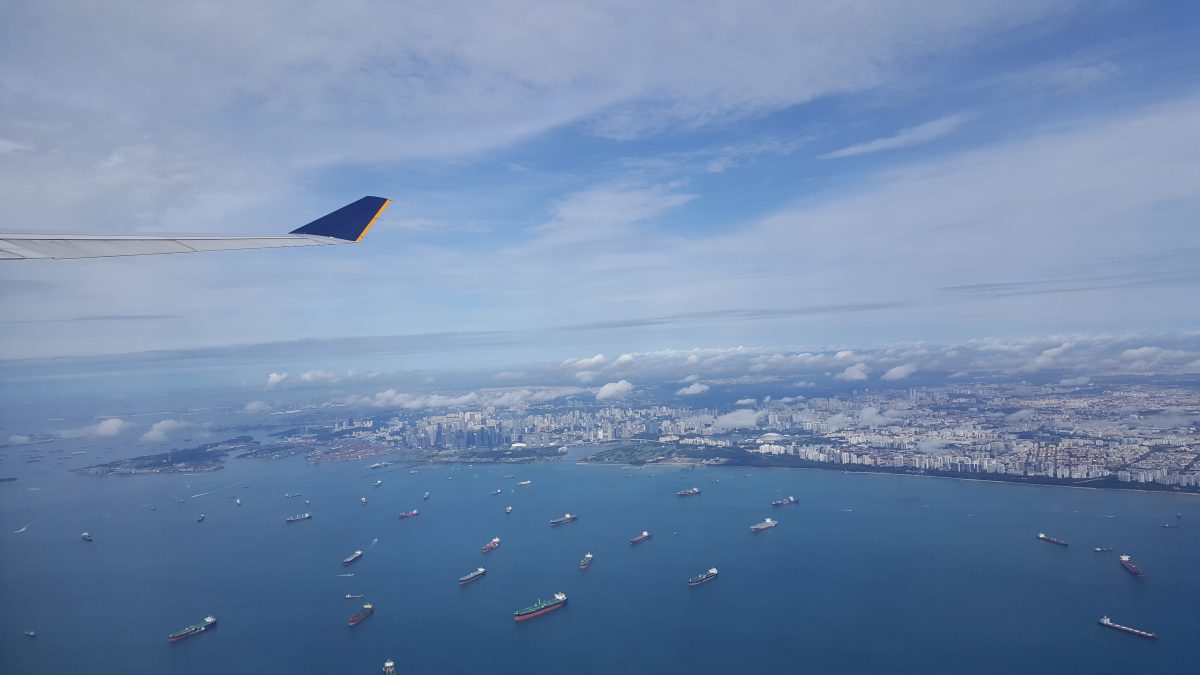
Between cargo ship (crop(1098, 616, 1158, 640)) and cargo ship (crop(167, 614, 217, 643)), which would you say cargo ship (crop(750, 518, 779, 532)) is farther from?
cargo ship (crop(167, 614, 217, 643))

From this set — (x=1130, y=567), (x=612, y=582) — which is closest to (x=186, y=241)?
(x=612, y=582)

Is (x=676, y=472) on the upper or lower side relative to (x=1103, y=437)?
lower

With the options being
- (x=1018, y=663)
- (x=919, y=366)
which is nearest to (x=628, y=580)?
(x=1018, y=663)

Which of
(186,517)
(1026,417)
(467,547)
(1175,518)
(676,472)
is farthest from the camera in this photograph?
(1026,417)

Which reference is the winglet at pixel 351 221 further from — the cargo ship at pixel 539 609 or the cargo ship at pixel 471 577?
the cargo ship at pixel 471 577

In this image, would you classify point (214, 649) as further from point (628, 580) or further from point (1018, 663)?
point (1018, 663)

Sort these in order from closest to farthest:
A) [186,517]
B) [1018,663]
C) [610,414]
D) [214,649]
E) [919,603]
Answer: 1. [1018,663]
2. [214,649]
3. [919,603]
4. [186,517]
5. [610,414]

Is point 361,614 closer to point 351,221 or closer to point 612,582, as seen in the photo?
point 612,582
